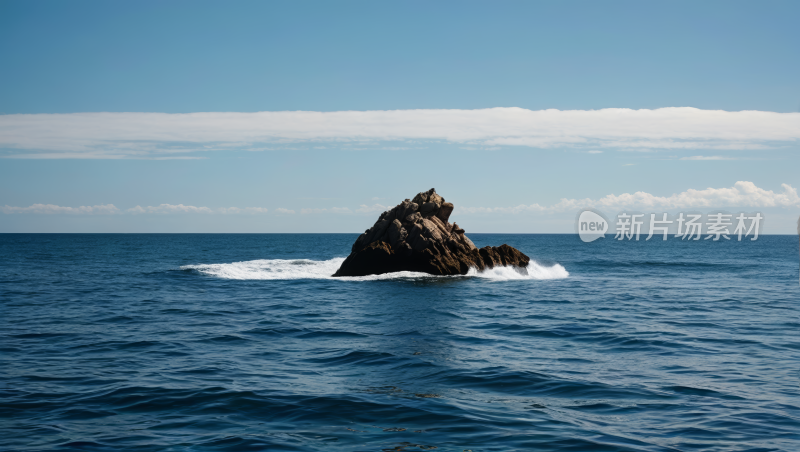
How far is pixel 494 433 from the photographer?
10406mm

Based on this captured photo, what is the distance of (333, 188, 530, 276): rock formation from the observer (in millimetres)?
42562

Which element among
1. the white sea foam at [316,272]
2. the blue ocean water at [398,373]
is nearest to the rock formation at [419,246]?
the white sea foam at [316,272]

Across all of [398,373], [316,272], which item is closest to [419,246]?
[316,272]

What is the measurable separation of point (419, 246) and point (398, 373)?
90.6 ft

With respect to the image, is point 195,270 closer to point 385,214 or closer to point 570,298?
point 385,214

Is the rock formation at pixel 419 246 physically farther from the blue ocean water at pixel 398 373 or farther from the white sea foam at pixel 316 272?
the blue ocean water at pixel 398 373

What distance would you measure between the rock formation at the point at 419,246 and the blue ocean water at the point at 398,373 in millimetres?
10753

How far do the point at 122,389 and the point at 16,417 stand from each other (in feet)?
7.43

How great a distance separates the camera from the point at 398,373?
15.0 metres

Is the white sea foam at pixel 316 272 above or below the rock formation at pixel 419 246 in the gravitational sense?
below

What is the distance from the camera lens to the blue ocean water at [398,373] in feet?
33.9

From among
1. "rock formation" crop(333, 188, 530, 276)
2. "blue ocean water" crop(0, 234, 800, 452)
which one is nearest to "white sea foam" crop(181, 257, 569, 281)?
"rock formation" crop(333, 188, 530, 276)

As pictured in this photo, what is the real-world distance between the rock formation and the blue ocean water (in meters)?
10.8

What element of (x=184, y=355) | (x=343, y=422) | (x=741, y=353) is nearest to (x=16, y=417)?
(x=184, y=355)
